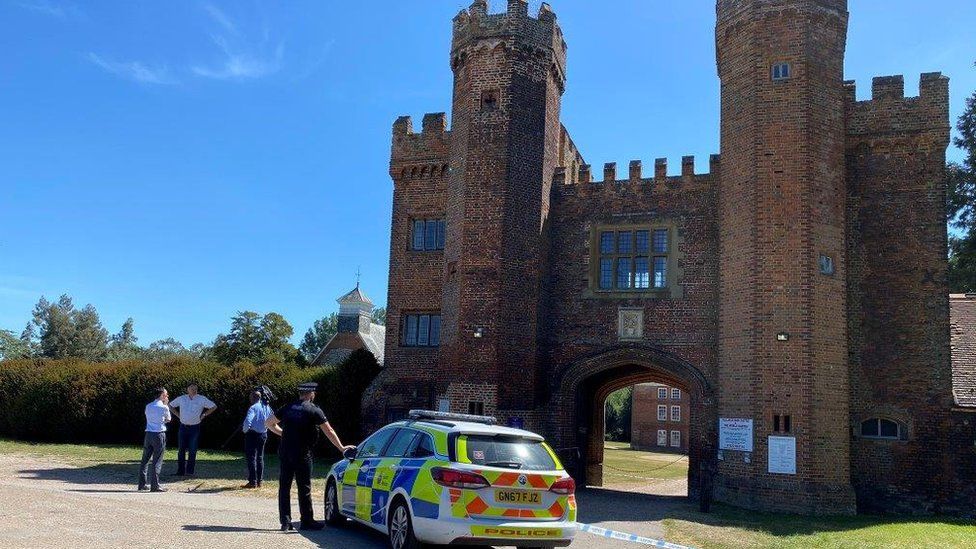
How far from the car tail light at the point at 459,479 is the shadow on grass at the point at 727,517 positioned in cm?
663

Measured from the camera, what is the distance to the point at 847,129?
782 inches

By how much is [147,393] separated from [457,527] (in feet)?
67.7

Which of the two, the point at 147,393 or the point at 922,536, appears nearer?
the point at 922,536

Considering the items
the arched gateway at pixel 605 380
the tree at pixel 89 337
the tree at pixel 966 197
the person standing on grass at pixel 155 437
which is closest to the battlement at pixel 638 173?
the arched gateway at pixel 605 380

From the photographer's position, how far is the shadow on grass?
581 inches

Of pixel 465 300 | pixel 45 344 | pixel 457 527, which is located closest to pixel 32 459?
pixel 465 300

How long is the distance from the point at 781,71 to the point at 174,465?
16596 millimetres

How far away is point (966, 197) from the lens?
34844mm

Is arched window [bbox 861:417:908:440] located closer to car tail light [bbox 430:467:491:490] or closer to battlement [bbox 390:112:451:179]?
battlement [bbox 390:112:451:179]

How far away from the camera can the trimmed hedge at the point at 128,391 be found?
24094mm

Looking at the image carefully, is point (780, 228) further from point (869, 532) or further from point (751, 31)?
point (869, 532)

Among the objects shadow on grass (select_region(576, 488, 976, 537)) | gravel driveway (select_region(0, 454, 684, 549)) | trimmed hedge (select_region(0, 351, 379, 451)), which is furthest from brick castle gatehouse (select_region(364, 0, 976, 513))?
gravel driveway (select_region(0, 454, 684, 549))

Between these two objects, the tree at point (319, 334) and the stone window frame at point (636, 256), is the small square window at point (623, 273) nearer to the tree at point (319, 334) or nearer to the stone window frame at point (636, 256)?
the stone window frame at point (636, 256)

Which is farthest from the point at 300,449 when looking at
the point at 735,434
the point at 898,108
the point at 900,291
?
the point at 898,108
